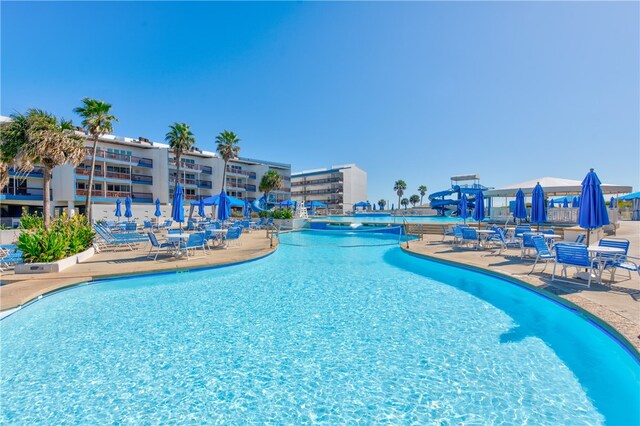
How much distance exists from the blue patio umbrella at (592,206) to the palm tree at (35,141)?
19.8 metres

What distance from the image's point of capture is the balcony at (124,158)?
32.1 metres

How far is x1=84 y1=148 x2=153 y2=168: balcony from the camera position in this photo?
105 ft

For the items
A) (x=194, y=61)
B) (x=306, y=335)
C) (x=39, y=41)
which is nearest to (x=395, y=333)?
(x=306, y=335)

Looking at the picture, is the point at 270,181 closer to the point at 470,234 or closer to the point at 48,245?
the point at 470,234

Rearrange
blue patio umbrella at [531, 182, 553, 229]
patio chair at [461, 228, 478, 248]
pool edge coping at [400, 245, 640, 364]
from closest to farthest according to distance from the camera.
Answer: pool edge coping at [400, 245, 640, 364] → blue patio umbrella at [531, 182, 553, 229] → patio chair at [461, 228, 478, 248]

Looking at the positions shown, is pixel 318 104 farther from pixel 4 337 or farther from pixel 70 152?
pixel 4 337

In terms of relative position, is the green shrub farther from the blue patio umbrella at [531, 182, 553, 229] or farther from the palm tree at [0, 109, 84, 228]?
the blue patio umbrella at [531, 182, 553, 229]

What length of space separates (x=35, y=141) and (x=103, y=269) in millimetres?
9432

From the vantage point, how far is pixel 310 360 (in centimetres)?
409

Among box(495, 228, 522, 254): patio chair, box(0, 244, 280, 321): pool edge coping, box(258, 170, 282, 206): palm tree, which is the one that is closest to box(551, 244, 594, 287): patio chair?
box(495, 228, 522, 254): patio chair

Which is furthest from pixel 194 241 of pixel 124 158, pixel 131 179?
pixel 124 158

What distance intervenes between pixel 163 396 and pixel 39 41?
16.7m

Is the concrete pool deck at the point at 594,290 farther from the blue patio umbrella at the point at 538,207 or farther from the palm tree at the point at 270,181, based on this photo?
the palm tree at the point at 270,181

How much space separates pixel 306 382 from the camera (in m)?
3.59
